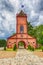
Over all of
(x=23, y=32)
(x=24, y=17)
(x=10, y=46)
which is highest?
(x=24, y=17)

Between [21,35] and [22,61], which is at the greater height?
[21,35]

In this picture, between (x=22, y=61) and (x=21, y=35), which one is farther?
(x=21, y=35)

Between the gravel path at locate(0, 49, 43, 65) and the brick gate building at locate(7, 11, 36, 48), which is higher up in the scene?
the brick gate building at locate(7, 11, 36, 48)

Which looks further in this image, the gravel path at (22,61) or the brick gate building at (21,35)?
the brick gate building at (21,35)

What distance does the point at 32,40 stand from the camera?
53.7 meters

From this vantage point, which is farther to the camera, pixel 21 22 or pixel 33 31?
pixel 33 31

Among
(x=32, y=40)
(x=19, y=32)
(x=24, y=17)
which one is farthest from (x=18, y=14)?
(x=32, y=40)

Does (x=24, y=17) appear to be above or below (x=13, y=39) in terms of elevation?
above

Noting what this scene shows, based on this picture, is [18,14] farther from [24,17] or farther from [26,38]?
[26,38]

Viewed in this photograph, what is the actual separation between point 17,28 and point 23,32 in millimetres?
2208

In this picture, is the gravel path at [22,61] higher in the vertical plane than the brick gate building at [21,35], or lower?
lower

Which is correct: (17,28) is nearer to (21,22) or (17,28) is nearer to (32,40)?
Result: (21,22)

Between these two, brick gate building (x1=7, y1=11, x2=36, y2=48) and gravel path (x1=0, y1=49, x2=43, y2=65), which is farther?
brick gate building (x1=7, y1=11, x2=36, y2=48)

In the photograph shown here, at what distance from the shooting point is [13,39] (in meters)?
53.8
